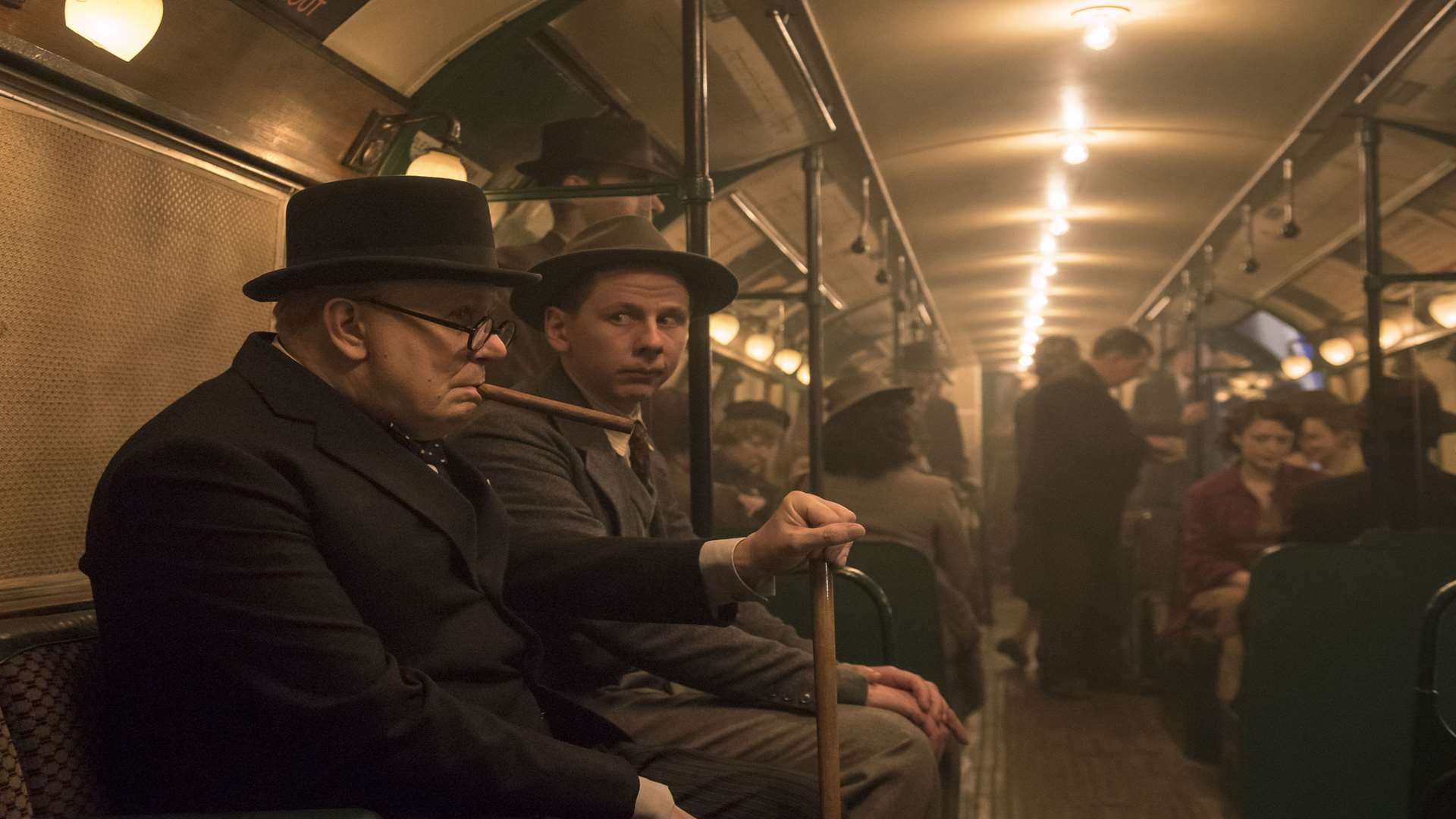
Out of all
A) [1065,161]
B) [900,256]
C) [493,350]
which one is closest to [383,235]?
[493,350]

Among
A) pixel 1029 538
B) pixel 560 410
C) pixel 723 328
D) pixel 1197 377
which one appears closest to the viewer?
pixel 560 410

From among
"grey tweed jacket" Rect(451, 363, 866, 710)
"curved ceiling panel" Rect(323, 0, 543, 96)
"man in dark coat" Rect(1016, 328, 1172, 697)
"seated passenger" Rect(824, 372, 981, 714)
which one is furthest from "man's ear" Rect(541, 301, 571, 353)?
"man in dark coat" Rect(1016, 328, 1172, 697)

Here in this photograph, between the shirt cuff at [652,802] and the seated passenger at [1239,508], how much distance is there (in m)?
3.20

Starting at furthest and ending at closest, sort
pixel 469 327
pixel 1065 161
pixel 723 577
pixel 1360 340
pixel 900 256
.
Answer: pixel 900 256, pixel 1065 161, pixel 1360 340, pixel 723 577, pixel 469 327

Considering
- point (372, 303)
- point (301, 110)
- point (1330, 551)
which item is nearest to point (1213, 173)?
point (1330, 551)

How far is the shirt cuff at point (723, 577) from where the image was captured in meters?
2.11

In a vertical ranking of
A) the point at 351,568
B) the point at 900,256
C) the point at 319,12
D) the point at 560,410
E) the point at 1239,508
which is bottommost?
the point at 1239,508

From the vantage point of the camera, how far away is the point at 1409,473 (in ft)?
14.5

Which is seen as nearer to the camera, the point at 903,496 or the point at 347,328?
the point at 347,328

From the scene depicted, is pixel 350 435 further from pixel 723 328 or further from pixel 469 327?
pixel 723 328

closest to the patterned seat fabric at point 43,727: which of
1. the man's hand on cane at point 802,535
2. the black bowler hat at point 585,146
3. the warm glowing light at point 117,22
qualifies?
the man's hand on cane at point 802,535

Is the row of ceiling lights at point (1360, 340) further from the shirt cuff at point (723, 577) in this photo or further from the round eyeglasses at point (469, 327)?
the round eyeglasses at point (469, 327)

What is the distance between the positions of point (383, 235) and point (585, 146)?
1781 mm

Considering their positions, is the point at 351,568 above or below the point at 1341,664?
above
